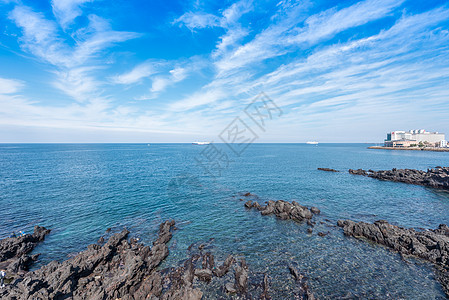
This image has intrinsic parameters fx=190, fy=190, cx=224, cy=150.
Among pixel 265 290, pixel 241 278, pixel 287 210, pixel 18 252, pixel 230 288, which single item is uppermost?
pixel 287 210

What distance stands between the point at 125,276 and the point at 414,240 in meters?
29.4

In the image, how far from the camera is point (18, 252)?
794 inches

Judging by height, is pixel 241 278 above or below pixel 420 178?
below

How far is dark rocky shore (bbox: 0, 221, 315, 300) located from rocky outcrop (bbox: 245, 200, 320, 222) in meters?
12.3

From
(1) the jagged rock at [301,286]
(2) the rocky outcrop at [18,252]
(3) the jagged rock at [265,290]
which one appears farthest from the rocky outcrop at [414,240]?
(2) the rocky outcrop at [18,252]

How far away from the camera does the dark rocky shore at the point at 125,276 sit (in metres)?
13.6

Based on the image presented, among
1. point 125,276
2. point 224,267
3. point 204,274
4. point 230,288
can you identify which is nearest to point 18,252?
point 125,276

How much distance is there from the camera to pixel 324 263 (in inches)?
738

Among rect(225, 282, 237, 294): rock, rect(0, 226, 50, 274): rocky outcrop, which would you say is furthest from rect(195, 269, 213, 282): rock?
rect(0, 226, 50, 274): rocky outcrop

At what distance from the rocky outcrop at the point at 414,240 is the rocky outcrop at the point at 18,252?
3533 centimetres

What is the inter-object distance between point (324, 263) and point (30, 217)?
4114cm

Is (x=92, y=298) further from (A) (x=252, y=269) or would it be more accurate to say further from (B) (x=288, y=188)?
(B) (x=288, y=188)

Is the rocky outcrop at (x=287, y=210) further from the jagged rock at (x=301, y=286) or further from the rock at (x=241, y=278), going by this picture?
the rock at (x=241, y=278)

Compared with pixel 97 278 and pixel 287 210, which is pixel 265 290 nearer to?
pixel 97 278
